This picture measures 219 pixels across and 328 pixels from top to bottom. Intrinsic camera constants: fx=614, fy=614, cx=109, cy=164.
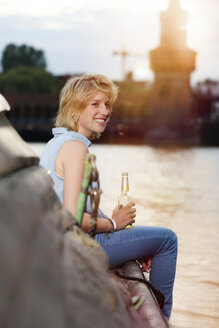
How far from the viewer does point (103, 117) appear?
2285mm

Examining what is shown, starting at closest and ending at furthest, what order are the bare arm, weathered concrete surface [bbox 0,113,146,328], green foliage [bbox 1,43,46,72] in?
weathered concrete surface [bbox 0,113,146,328], the bare arm, green foliage [bbox 1,43,46,72]

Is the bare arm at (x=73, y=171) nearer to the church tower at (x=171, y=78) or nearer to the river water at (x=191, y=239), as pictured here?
the river water at (x=191, y=239)

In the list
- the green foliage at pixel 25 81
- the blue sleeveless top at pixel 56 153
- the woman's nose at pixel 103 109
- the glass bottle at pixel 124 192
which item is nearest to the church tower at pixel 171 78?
the green foliage at pixel 25 81

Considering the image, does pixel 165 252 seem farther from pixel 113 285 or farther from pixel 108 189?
pixel 108 189

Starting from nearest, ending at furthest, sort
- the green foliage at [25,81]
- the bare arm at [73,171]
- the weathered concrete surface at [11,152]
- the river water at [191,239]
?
the weathered concrete surface at [11,152], the bare arm at [73,171], the river water at [191,239], the green foliage at [25,81]

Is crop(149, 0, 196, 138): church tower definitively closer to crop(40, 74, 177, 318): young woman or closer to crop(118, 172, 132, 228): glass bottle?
crop(118, 172, 132, 228): glass bottle

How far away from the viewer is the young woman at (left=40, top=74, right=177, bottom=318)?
6.59 feet

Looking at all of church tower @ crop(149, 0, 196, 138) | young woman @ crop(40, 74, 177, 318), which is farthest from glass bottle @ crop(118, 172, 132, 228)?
church tower @ crop(149, 0, 196, 138)

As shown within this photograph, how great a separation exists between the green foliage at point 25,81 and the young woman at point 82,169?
73815 mm

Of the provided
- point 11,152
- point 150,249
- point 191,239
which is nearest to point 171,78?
point 191,239

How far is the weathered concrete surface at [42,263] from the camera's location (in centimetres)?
100

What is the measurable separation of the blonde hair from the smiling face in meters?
0.02

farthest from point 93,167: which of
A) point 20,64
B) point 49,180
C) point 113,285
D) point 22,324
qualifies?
point 20,64

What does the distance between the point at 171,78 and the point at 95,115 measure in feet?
214
